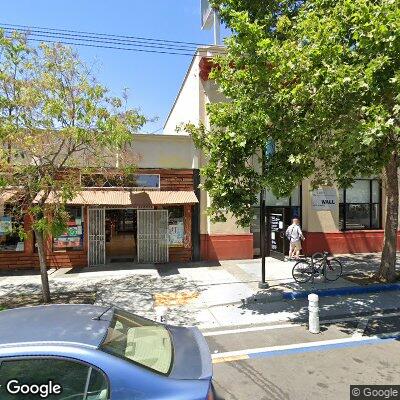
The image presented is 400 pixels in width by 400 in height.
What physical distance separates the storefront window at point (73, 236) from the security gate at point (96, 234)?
389 millimetres

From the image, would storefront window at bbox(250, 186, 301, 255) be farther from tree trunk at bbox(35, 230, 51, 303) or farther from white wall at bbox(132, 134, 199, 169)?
tree trunk at bbox(35, 230, 51, 303)

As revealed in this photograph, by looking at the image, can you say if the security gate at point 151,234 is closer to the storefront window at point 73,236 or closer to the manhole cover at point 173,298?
the storefront window at point 73,236

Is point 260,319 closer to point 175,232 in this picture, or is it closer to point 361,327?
point 361,327

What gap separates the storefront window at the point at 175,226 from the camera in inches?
565

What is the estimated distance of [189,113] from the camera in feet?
59.2

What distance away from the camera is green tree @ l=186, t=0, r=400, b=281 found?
Answer: 634cm

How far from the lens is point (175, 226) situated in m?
14.4

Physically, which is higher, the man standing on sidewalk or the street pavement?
the man standing on sidewalk

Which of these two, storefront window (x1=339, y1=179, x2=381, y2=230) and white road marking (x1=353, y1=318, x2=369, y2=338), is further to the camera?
storefront window (x1=339, y1=179, x2=381, y2=230)

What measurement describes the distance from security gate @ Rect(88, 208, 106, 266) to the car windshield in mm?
10323

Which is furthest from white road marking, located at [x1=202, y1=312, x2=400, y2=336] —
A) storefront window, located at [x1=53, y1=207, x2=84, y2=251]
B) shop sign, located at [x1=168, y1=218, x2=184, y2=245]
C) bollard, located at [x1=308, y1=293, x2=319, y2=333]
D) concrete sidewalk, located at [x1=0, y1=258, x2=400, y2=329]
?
storefront window, located at [x1=53, y1=207, x2=84, y2=251]

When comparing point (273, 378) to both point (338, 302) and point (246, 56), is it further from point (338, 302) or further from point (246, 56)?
point (246, 56)

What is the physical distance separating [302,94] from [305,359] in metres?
4.75

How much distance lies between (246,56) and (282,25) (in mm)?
1020
